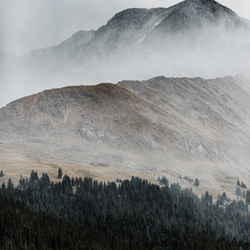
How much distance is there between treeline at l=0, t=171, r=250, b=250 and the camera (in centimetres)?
6994

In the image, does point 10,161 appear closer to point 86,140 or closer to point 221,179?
point 86,140

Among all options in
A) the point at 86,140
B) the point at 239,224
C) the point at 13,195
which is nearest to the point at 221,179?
the point at 239,224

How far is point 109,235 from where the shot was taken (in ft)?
258

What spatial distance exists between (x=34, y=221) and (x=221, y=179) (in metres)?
117

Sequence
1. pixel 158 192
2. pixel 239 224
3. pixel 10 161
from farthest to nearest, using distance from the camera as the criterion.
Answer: pixel 10 161
pixel 158 192
pixel 239 224

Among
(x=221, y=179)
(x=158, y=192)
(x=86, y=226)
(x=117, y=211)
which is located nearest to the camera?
(x=86, y=226)

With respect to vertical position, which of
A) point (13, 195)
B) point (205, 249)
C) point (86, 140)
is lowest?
point (205, 249)

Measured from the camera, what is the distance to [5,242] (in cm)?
6319

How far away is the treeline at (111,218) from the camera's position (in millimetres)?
69938

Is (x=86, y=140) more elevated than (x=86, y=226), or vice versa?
(x=86, y=140)

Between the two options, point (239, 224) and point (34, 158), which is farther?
point (34, 158)

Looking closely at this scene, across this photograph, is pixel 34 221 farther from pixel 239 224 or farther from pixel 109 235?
pixel 239 224

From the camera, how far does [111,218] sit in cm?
8850

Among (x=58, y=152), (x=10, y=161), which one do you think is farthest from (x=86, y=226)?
(x=58, y=152)
